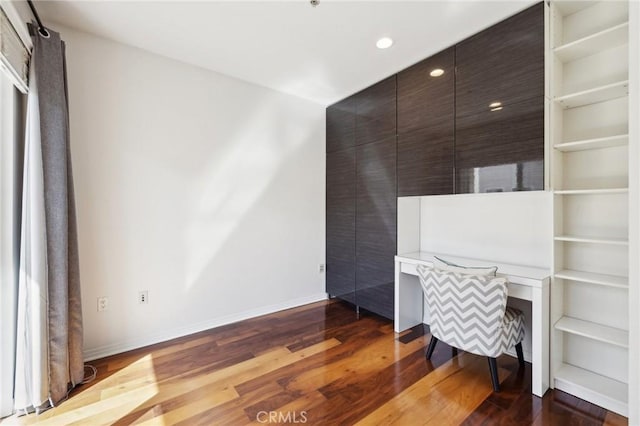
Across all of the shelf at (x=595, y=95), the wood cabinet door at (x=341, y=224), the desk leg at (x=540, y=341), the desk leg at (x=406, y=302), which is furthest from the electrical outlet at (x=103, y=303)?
the shelf at (x=595, y=95)

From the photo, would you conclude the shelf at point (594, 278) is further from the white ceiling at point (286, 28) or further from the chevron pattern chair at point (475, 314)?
the white ceiling at point (286, 28)

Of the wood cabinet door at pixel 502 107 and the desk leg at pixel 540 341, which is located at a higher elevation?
the wood cabinet door at pixel 502 107

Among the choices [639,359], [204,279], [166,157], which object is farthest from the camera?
[204,279]

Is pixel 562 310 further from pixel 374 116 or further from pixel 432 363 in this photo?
pixel 374 116

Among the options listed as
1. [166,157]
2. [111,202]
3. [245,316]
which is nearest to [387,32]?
[166,157]

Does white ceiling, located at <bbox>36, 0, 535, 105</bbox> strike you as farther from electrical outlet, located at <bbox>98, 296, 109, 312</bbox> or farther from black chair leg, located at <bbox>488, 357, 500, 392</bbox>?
black chair leg, located at <bbox>488, 357, 500, 392</bbox>

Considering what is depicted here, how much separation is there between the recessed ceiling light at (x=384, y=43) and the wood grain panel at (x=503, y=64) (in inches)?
21.1

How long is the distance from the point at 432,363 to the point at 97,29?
3550 mm

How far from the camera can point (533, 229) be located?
2.21m

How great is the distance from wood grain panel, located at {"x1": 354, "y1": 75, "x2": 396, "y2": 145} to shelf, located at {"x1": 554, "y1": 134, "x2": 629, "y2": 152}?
51.5 inches

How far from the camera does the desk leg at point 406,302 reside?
8.82ft

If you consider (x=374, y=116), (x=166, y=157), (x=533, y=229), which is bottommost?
(x=533, y=229)

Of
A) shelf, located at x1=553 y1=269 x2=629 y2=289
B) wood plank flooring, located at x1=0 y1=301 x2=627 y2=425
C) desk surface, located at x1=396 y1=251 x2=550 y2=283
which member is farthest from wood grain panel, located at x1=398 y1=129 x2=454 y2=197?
wood plank flooring, located at x1=0 y1=301 x2=627 y2=425

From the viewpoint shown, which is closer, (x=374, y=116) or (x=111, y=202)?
(x=111, y=202)
